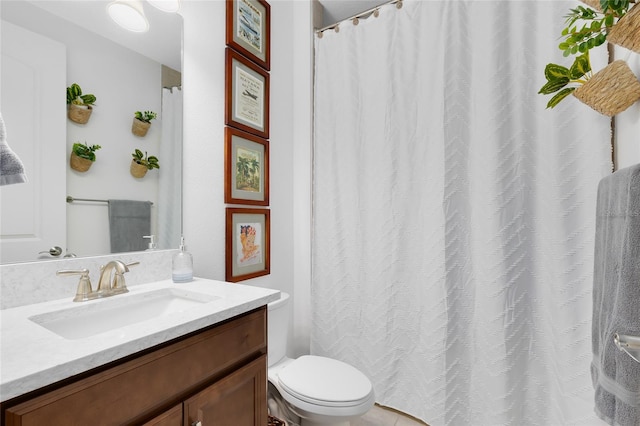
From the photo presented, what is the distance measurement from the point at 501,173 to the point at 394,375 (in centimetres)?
119

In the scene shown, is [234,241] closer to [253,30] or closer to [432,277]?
[432,277]

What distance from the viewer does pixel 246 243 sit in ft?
5.42

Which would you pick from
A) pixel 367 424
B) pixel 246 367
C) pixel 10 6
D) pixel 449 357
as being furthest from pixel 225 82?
pixel 367 424

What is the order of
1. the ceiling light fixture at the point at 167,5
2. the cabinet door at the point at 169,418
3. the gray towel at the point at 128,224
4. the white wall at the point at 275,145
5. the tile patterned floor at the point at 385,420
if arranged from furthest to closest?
the tile patterned floor at the point at 385,420 → the white wall at the point at 275,145 → the ceiling light fixture at the point at 167,5 → the gray towel at the point at 128,224 → the cabinet door at the point at 169,418

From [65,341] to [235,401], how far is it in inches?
18.9

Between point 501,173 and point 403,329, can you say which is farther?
point 403,329

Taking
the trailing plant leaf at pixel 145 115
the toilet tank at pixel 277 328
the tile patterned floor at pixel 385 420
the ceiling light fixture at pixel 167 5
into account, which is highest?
the ceiling light fixture at pixel 167 5

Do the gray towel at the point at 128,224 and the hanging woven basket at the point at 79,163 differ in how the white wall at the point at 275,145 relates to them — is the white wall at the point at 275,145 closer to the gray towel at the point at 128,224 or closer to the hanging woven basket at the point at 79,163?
the gray towel at the point at 128,224

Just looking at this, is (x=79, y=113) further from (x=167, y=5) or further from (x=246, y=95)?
(x=246, y=95)

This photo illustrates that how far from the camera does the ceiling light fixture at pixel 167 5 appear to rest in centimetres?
123

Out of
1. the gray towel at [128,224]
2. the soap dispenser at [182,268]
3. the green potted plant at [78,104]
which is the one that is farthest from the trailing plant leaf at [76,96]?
the soap dispenser at [182,268]

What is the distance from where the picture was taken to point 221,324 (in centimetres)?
86

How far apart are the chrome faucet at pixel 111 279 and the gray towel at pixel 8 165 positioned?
13.4 inches

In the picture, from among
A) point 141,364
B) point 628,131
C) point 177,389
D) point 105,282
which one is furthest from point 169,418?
point 628,131
